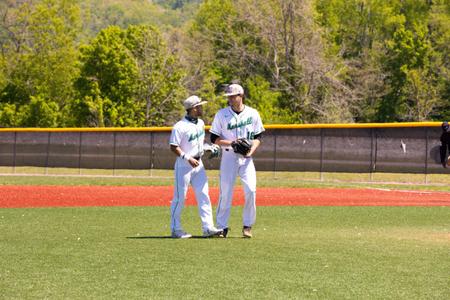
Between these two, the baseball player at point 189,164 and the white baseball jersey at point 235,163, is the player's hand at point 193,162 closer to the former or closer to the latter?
the baseball player at point 189,164

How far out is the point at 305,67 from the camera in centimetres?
5950

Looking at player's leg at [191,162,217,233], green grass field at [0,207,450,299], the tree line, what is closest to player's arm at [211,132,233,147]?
player's leg at [191,162,217,233]

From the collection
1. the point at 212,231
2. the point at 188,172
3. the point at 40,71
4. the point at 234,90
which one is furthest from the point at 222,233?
the point at 40,71

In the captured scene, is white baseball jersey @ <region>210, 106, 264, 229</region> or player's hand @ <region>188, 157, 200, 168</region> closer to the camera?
player's hand @ <region>188, 157, 200, 168</region>

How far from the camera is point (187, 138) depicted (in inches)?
502

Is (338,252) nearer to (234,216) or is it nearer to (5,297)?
(5,297)

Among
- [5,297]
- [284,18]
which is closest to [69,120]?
[284,18]

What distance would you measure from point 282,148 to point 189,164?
23128 millimetres

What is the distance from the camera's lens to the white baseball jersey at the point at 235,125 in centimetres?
1277

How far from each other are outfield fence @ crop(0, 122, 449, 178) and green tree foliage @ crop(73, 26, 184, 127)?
58.4ft

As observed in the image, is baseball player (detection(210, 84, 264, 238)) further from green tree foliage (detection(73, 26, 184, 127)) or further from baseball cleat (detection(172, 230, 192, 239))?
green tree foliage (detection(73, 26, 184, 127))

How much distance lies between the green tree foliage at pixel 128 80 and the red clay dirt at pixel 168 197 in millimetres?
28826

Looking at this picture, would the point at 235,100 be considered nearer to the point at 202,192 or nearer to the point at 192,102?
the point at 192,102

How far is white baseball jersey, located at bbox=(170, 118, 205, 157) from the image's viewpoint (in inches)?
500
